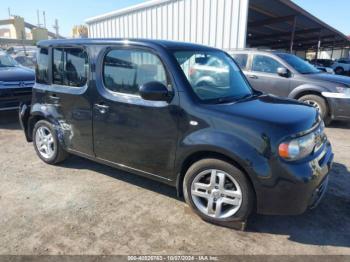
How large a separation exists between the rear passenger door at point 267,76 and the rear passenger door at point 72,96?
5006mm

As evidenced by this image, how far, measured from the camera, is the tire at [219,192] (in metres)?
2.82

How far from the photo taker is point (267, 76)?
24.8 ft

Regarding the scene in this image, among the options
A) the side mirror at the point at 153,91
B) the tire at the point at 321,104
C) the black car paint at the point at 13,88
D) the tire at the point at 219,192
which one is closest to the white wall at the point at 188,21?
the tire at the point at 321,104

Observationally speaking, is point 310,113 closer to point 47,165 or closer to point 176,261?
point 176,261

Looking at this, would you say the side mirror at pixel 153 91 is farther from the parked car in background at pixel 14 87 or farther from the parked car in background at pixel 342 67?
the parked car in background at pixel 342 67

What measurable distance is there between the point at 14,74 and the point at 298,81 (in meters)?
6.92

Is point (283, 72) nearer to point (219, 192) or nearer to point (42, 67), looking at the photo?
point (219, 192)

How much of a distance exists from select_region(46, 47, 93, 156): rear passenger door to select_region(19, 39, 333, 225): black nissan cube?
1 centimetres

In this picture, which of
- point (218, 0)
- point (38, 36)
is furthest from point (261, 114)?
point (38, 36)

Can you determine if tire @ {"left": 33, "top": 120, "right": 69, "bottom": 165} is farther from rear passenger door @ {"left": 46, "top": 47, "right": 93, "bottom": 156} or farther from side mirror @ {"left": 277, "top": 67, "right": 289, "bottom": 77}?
side mirror @ {"left": 277, "top": 67, "right": 289, "bottom": 77}

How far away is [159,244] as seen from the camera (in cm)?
279

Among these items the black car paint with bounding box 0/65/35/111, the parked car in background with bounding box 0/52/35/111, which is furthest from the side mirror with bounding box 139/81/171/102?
the black car paint with bounding box 0/65/35/111

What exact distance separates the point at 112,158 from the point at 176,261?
1.62 meters

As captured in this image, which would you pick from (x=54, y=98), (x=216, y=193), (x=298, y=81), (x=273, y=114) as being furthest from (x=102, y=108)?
(x=298, y=81)
